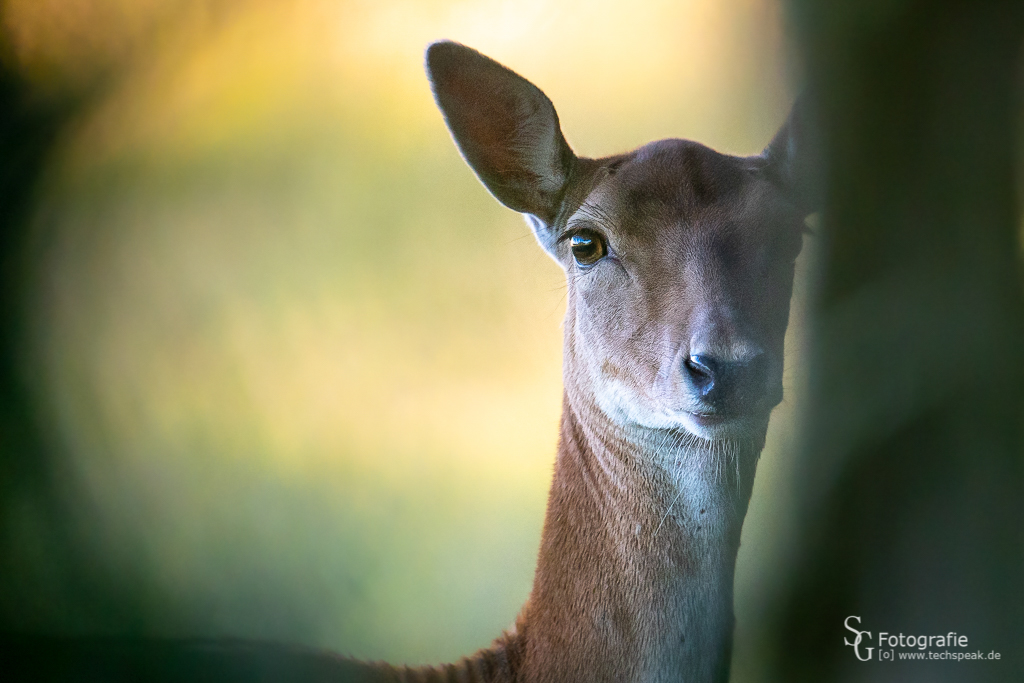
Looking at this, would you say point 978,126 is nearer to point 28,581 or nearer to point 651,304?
point 651,304

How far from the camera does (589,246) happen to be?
1.33 metres

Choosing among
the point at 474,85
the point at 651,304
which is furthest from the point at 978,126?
the point at 474,85

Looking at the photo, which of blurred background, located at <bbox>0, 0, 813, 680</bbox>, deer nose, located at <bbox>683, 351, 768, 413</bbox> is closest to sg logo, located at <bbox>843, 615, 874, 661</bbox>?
blurred background, located at <bbox>0, 0, 813, 680</bbox>

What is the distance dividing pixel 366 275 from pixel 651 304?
0.59 meters

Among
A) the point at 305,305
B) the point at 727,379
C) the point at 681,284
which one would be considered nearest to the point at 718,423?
the point at 727,379

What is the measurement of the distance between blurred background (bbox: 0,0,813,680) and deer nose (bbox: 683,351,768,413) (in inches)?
14.7

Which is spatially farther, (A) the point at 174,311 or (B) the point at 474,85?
(A) the point at 174,311

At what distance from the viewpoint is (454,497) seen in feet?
4.91

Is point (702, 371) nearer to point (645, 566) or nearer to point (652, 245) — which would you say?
point (652, 245)

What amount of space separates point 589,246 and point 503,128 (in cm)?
27

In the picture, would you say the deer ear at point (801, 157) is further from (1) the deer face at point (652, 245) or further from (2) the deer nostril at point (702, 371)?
(2) the deer nostril at point (702, 371)

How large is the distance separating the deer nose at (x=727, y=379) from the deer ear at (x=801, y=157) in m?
0.43

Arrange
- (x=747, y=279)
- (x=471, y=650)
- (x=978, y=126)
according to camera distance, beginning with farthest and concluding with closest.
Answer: (x=471, y=650)
(x=978, y=126)
(x=747, y=279)

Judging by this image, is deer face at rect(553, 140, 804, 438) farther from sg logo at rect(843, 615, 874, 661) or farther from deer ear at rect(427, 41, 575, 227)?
sg logo at rect(843, 615, 874, 661)
